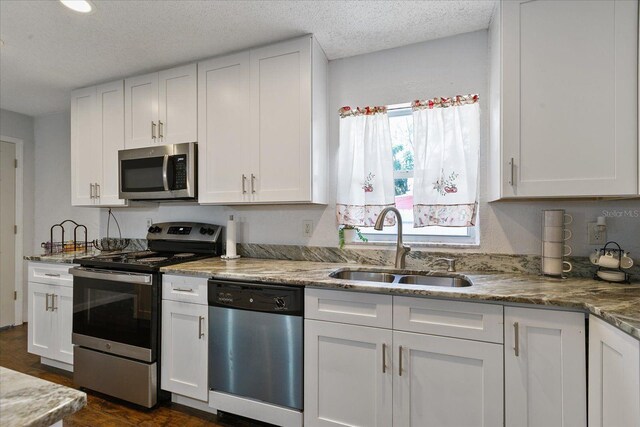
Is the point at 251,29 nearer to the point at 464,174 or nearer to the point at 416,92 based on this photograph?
the point at 416,92

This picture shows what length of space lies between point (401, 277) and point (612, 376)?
3.27ft

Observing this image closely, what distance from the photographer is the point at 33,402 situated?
1.76 feet

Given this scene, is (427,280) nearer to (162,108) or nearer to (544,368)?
(544,368)

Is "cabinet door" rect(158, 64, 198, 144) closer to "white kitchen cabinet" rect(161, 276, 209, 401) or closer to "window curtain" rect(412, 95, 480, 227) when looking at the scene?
"white kitchen cabinet" rect(161, 276, 209, 401)

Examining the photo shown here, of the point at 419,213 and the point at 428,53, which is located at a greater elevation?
the point at 428,53

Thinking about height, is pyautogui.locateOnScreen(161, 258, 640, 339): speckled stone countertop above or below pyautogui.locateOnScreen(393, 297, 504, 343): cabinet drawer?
above

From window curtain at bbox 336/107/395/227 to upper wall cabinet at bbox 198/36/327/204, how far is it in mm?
156

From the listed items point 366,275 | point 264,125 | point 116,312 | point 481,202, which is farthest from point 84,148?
point 481,202

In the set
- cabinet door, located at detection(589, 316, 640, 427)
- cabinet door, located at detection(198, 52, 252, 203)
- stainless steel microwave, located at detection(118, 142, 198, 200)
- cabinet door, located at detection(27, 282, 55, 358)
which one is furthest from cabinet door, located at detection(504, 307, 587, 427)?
cabinet door, located at detection(27, 282, 55, 358)

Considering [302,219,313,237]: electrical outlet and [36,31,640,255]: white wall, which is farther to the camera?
[302,219,313,237]: electrical outlet

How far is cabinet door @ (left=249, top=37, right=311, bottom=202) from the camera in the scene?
204 cm

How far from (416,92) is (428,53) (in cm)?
26

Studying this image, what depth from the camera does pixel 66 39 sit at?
2.06m

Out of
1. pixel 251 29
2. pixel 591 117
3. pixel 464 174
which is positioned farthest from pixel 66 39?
pixel 591 117
